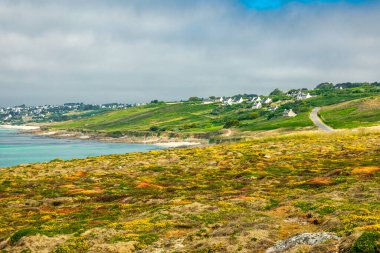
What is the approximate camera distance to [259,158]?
274 ft

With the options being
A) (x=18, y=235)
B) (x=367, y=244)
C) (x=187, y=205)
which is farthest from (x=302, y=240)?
(x=18, y=235)

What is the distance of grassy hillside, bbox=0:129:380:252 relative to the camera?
82.6 feet

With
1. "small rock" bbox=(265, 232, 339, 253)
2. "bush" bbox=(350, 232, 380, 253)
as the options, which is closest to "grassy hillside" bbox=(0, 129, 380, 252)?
"bush" bbox=(350, 232, 380, 253)

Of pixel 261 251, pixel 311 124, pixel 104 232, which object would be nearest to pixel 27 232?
pixel 104 232

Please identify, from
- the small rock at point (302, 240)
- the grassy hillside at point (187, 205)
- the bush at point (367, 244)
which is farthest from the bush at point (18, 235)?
the bush at point (367, 244)

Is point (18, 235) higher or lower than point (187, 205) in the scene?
higher

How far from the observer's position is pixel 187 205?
3572cm

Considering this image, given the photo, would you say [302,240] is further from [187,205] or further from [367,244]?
[187,205]

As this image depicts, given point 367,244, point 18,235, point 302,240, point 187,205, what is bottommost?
point 187,205

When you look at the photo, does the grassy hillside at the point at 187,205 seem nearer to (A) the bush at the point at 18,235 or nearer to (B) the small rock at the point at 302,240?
(A) the bush at the point at 18,235

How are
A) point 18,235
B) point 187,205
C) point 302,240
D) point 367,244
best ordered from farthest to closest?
point 187,205, point 18,235, point 302,240, point 367,244

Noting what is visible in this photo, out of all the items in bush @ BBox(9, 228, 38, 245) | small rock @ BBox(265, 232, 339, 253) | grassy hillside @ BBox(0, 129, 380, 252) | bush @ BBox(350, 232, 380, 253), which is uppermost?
bush @ BBox(350, 232, 380, 253)

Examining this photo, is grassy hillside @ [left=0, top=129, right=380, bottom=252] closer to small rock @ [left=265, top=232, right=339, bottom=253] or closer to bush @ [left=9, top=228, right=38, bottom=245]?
bush @ [left=9, top=228, right=38, bottom=245]

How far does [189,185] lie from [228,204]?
1914cm
